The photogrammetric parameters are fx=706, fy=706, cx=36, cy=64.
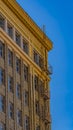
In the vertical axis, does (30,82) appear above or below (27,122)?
above

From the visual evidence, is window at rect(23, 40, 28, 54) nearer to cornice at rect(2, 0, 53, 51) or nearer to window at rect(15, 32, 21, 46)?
cornice at rect(2, 0, 53, 51)

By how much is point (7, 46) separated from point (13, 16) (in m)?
5.16

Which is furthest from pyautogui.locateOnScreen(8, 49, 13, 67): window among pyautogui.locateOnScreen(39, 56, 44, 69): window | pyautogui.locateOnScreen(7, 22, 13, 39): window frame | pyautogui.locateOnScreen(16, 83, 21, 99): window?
pyautogui.locateOnScreen(39, 56, 44, 69): window

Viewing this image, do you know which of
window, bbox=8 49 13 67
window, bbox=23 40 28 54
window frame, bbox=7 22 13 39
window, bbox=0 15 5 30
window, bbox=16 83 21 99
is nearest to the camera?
window, bbox=0 15 5 30

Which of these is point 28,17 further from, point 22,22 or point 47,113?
point 47,113

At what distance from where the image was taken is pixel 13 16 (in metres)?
87.4

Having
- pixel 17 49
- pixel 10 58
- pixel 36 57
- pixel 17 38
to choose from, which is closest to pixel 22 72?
pixel 17 49

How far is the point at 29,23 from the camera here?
91500mm

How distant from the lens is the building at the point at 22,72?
82.4 metres

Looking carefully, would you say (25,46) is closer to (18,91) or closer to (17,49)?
(17,49)

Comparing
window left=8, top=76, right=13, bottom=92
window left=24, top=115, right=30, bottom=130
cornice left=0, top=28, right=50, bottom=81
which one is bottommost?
window left=24, top=115, right=30, bottom=130

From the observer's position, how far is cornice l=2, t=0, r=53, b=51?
3396 inches

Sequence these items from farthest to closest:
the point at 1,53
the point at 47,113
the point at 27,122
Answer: the point at 47,113
the point at 27,122
the point at 1,53

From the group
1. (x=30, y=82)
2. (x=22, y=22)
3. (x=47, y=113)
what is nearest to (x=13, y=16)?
(x=22, y=22)
